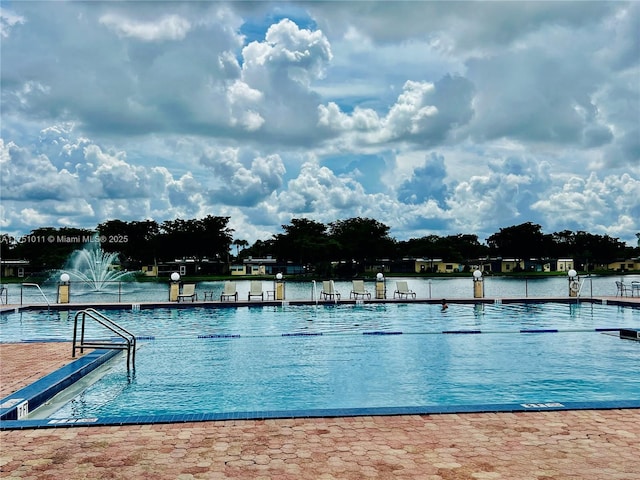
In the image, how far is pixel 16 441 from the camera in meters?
5.29

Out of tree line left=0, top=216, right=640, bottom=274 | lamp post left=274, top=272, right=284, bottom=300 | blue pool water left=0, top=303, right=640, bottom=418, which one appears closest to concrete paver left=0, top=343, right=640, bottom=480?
blue pool water left=0, top=303, right=640, bottom=418

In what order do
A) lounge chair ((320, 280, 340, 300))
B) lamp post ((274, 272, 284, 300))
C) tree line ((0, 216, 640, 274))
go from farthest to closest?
tree line ((0, 216, 640, 274)) < lamp post ((274, 272, 284, 300)) < lounge chair ((320, 280, 340, 300))

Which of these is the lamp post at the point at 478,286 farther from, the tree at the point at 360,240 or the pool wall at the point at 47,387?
the tree at the point at 360,240

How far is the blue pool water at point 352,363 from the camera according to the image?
27.7 feet

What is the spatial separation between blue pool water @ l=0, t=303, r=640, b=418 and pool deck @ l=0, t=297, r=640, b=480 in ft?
7.23

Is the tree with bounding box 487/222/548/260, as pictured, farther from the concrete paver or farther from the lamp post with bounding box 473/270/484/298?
the concrete paver

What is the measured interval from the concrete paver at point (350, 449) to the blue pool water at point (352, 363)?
2.23 metres

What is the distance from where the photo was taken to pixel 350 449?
4957mm

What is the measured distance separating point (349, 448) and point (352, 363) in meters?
6.13

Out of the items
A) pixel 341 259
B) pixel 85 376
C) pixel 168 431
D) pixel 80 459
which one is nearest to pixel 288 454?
pixel 168 431

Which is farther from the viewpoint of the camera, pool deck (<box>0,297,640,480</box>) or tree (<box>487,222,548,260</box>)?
tree (<box>487,222,548,260</box>)

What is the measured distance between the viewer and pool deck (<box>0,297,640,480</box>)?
441 centimetres

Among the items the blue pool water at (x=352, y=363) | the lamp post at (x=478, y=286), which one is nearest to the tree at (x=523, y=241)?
the lamp post at (x=478, y=286)

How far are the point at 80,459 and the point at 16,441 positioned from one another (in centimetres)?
95
